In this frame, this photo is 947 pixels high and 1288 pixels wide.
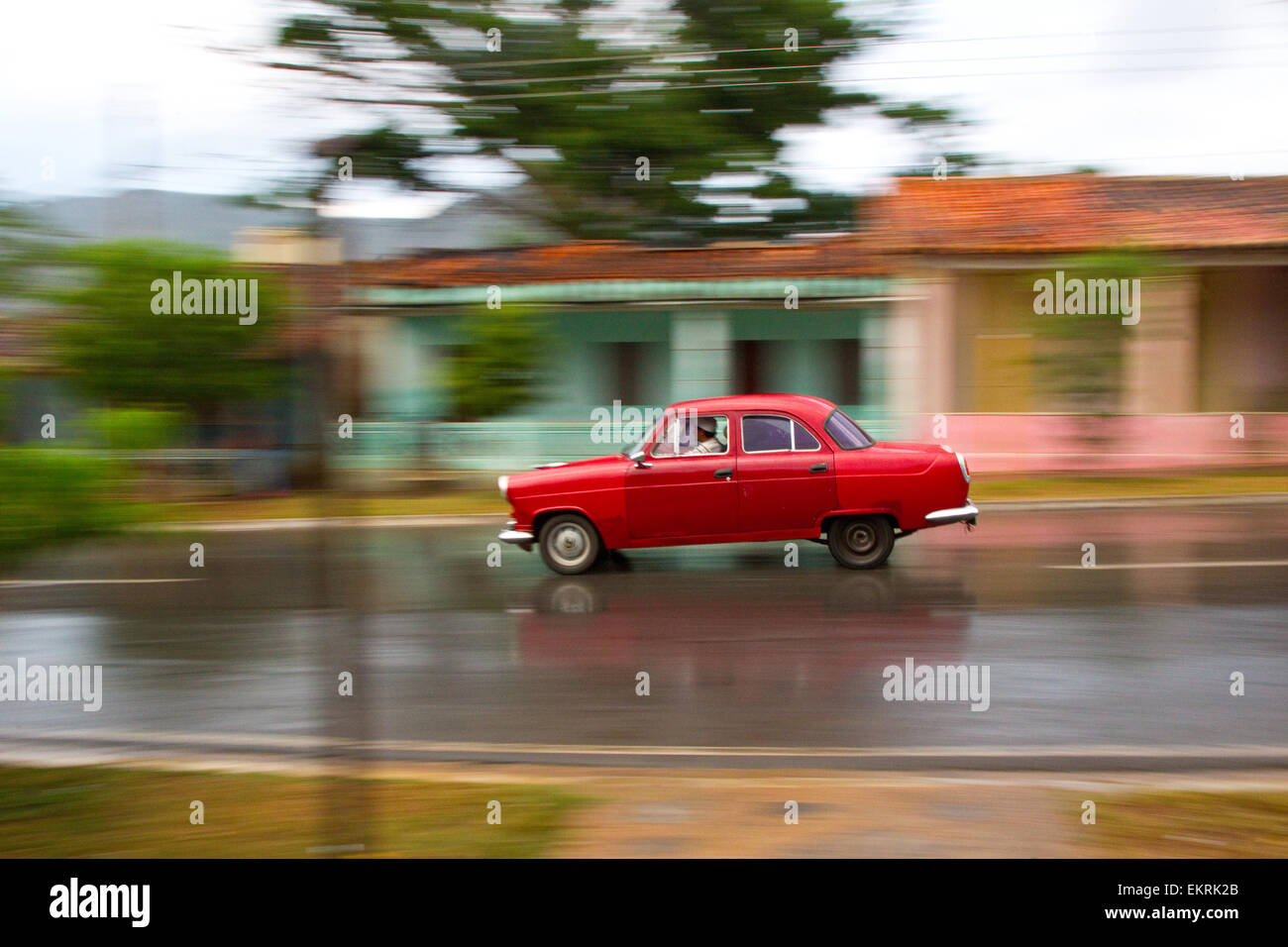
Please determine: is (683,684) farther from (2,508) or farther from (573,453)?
(573,453)

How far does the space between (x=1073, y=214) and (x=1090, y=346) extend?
458cm

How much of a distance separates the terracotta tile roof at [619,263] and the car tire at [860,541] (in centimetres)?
1051

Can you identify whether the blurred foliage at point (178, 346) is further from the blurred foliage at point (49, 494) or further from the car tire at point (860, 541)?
the blurred foliage at point (49, 494)

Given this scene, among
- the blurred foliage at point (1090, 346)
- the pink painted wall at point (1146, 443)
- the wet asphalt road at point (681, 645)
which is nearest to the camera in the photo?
the wet asphalt road at point (681, 645)

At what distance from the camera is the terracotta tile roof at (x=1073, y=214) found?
19.4m

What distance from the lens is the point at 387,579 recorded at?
11.2 m

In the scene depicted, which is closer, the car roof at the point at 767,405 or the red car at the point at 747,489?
the red car at the point at 747,489

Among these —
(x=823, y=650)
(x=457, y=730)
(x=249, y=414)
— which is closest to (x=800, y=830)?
(x=457, y=730)

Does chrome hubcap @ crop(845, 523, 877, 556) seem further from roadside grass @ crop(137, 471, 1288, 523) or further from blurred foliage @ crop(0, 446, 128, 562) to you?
blurred foliage @ crop(0, 446, 128, 562)

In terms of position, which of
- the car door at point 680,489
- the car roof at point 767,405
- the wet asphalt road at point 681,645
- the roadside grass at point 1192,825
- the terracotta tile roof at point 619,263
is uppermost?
the terracotta tile roof at point 619,263

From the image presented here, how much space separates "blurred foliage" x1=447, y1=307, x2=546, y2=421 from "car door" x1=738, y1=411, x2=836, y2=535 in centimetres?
873

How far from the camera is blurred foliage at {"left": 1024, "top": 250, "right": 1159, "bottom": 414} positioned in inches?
689

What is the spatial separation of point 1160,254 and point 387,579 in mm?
14773

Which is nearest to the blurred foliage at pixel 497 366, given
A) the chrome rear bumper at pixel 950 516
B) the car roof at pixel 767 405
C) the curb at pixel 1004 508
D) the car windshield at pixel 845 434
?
the curb at pixel 1004 508
